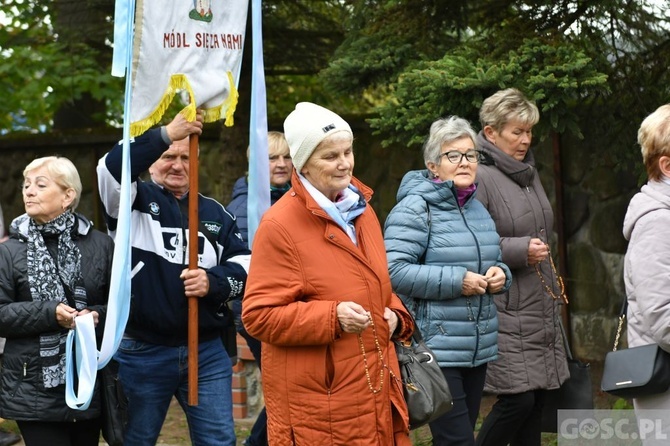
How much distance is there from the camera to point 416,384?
4.12 meters

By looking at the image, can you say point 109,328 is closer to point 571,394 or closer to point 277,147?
point 277,147

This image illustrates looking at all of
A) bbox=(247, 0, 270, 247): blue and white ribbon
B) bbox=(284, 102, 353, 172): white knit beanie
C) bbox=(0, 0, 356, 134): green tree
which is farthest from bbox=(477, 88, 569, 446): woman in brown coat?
bbox=(0, 0, 356, 134): green tree

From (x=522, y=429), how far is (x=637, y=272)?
1.92 meters

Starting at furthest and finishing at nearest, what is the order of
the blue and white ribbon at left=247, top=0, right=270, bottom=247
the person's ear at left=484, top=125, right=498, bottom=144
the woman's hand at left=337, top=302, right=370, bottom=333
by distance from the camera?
1. the person's ear at left=484, top=125, right=498, bottom=144
2. the blue and white ribbon at left=247, top=0, right=270, bottom=247
3. the woman's hand at left=337, top=302, right=370, bottom=333

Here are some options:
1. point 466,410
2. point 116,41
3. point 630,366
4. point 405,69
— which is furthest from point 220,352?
point 405,69

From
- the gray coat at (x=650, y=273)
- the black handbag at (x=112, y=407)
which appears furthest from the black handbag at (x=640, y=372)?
the black handbag at (x=112, y=407)

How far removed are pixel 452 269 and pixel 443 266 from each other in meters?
0.06

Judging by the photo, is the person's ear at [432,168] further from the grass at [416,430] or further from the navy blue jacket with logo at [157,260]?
the grass at [416,430]

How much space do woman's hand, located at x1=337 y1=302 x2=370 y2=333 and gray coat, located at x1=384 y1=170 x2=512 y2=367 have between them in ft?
3.91

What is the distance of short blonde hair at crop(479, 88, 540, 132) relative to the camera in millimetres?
5544

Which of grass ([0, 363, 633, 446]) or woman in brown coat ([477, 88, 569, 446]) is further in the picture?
grass ([0, 363, 633, 446])

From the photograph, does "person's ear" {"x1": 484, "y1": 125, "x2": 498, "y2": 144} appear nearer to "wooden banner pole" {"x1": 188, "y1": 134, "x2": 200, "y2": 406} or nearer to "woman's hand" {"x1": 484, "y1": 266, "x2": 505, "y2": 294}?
"woman's hand" {"x1": 484, "y1": 266, "x2": 505, "y2": 294}

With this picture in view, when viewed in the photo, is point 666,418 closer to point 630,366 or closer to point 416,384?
point 630,366

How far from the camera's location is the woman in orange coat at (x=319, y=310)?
3.82 metres
